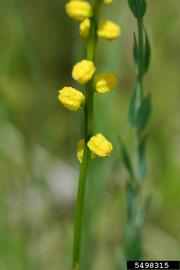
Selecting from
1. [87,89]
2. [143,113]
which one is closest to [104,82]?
[87,89]

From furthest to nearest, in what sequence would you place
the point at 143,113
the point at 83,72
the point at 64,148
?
the point at 64,148, the point at 143,113, the point at 83,72

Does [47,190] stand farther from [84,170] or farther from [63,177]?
[84,170]

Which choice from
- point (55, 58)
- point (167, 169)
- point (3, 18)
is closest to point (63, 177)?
point (167, 169)

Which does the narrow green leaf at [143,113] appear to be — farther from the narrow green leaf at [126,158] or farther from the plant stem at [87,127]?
the plant stem at [87,127]

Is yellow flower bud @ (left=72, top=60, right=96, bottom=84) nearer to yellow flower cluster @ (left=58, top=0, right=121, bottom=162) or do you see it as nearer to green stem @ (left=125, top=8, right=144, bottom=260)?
yellow flower cluster @ (left=58, top=0, right=121, bottom=162)

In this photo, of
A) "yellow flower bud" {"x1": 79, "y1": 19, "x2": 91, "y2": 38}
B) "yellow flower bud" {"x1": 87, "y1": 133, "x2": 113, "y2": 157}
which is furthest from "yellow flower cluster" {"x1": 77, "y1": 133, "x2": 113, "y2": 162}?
"yellow flower bud" {"x1": 79, "y1": 19, "x2": 91, "y2": 38}

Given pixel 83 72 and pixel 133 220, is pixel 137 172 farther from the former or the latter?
pixel 83 72

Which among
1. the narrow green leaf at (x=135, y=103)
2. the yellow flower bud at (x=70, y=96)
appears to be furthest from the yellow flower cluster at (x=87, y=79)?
the narrow green leaf at (x=135, y=103)
